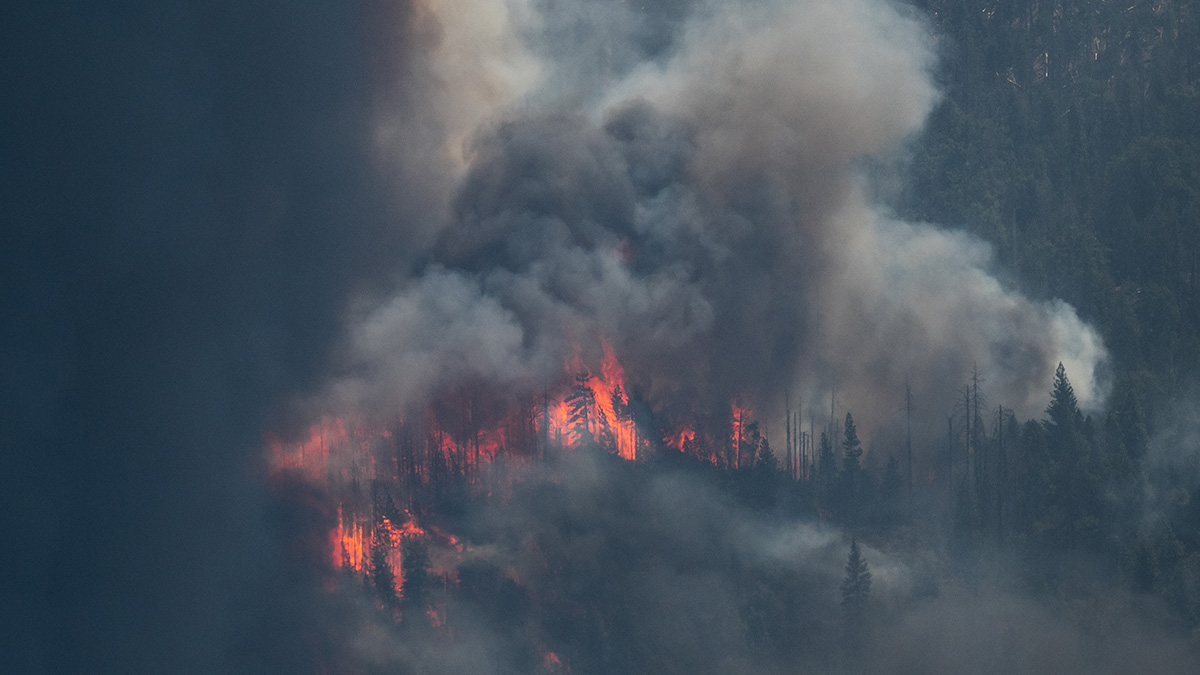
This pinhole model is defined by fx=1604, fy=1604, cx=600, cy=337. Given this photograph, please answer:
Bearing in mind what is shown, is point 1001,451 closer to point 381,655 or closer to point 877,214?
point 877,214

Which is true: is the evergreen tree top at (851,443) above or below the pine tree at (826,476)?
above

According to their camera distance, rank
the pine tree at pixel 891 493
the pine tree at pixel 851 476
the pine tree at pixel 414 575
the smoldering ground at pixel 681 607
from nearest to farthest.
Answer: the pine tree at pixel 414 575, the smoldering ground at pixel 681 607, the pine tree at pixel 891 493, the pine tree at pixel 851 476

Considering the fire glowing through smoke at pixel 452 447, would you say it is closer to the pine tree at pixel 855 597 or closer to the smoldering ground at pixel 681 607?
the smoldering ground at pixel 681 607

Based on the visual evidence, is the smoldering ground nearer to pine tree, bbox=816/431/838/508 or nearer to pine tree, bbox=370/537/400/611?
pine tree, bbox=370/537/400/611

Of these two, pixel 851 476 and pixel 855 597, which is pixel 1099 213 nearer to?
pixel 851 476

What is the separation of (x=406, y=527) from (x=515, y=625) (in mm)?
12399

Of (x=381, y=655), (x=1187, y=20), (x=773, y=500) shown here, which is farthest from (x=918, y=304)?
(x=381, y=655)

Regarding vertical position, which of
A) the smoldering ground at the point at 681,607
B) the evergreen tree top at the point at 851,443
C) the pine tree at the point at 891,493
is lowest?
the smoldering ground at the point at 681,607

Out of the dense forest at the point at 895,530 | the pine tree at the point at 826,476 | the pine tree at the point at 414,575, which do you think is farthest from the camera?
the pine tree at the point at 826,476

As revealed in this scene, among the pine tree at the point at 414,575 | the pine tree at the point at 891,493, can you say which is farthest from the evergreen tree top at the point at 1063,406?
the pine tree at the point at 414,575

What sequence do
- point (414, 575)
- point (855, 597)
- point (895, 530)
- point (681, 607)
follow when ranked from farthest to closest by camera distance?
1. point (895, 530)
2. point (855, 597)
3. point (681, 607)
4. point (414, 575)

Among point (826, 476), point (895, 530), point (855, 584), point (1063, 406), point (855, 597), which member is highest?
point (1063, 406)

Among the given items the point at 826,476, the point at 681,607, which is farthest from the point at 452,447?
the point at 826,476

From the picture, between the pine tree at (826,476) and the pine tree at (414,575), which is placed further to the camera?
the pine tree at (826,476)
